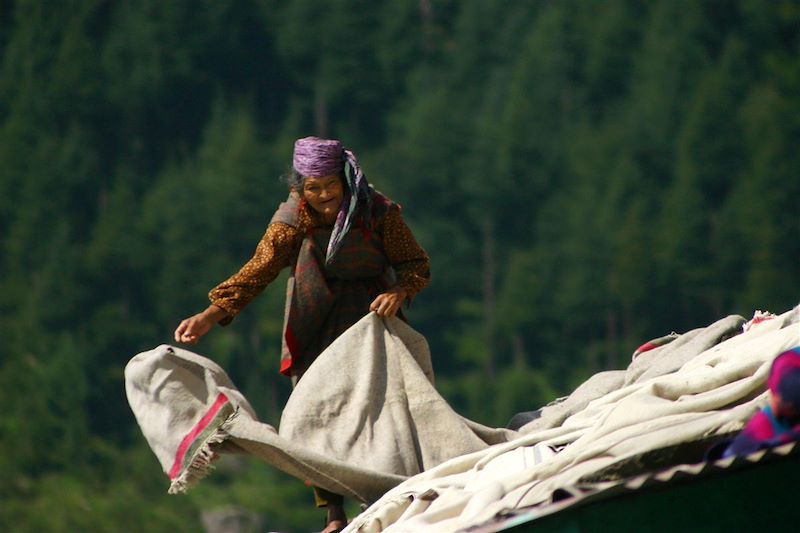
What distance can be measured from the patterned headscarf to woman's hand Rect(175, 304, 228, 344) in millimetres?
338

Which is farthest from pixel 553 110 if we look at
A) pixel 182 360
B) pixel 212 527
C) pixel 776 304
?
pixel 182 360

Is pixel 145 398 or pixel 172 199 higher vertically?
pixel 172 199

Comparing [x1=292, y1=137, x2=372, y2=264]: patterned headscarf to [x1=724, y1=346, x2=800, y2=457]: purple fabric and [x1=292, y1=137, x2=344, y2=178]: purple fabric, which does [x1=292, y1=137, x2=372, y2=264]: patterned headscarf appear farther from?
[x1=724, y1=346, x2=800, y2=457]: purple fabric

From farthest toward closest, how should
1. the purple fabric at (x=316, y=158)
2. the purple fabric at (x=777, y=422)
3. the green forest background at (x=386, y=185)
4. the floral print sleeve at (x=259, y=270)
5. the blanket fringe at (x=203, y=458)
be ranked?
1. the green forest background at (x=386, y=185)
2. the floral print sleeve at (x=259, y=270)
3. the purple fabric at (x=316, y=158)
4. the blanket fringe at (x=203, y=458)
5. the purple fabric at (x=777, y=422)

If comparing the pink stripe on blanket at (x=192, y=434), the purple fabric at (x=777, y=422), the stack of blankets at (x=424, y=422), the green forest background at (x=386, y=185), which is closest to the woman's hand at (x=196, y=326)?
the stack of blankets at (x=424, y=422)

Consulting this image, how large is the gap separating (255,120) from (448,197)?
10.3 ft

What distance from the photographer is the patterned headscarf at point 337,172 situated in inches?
177

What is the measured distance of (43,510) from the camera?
2208 cm

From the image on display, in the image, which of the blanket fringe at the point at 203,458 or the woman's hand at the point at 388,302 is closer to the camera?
the blanket fringe at the point at 203,458

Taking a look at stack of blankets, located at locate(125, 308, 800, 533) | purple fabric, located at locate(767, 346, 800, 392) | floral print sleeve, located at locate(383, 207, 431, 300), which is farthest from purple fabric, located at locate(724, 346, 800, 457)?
floral print sleeve, located at locate(383, 207, 431, 300)

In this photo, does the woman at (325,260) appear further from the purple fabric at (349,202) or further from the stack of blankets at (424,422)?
the stack of blankets at (424,422)

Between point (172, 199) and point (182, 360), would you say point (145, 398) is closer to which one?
point (182, 360)

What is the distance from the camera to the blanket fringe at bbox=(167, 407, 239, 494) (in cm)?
418

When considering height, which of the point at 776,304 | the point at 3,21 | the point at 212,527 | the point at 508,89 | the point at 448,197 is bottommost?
the point at 212,527
